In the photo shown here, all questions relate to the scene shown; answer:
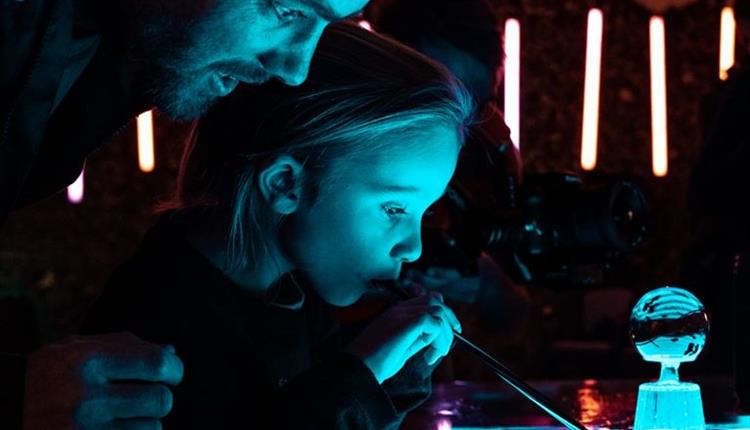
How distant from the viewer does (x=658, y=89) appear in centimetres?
495

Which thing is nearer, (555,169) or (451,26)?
(451,26)

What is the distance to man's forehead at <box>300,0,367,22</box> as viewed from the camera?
1.04 metres

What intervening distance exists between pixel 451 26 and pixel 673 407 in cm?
114

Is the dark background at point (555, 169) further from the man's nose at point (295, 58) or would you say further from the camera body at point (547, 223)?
the man's nose at point (295, 58)

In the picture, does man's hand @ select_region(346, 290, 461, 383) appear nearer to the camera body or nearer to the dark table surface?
the dark table surface

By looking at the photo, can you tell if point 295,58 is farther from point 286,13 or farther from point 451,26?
point 451,26

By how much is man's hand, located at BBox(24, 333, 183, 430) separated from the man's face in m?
0.34

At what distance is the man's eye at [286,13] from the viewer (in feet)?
3.47

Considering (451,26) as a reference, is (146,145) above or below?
below

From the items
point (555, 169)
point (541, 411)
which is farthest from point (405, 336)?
point (555, 169)

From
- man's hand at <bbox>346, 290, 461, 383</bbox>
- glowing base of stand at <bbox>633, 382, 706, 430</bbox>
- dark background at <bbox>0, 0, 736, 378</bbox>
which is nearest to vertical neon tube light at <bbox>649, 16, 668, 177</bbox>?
dark background at <bbox>0, 0, 736, 378</bbox>

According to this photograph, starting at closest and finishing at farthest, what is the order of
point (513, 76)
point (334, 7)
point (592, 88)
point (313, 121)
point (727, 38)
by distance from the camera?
point (334, 7) → point (313, 121) → point (513, 76) → point (592, 88) → point (727, 38)

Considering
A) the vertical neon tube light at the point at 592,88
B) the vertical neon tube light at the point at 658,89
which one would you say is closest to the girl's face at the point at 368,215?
the vertical neon tube light at the point at 592,88

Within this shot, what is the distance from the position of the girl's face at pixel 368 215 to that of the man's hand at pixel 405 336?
0.28ft
